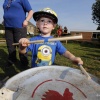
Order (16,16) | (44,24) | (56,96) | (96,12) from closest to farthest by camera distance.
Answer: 1. (56,96)
2. (44,24)
3. (16,16)
4. (96,12)

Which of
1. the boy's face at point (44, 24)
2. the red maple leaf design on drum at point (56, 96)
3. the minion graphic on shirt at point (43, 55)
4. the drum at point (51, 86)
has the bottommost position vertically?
the red maple leaf design on drum at point (56, 96)

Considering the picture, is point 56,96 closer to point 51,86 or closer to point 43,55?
point 51,86

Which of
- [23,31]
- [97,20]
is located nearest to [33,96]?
[23,31]

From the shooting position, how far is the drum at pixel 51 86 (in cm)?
240

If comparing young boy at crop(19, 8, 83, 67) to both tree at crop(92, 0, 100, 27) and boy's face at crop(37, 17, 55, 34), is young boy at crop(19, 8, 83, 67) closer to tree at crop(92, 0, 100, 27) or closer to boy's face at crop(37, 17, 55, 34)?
boy's face at crop(37, 17, 55, 34)

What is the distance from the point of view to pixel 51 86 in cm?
249

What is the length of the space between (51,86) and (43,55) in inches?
42.8

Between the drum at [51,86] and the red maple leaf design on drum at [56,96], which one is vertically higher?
the drum at [51,86]

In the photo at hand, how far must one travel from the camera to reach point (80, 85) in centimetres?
254

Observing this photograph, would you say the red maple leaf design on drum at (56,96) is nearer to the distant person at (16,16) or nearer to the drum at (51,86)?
the drum at (51,86)

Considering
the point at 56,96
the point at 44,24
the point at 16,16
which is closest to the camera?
the point at 56,96

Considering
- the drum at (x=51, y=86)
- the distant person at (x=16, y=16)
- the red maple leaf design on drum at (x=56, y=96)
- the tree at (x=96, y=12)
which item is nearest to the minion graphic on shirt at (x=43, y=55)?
the drum at (x=51, y=86)

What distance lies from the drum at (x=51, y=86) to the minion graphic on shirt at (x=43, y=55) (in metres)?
0.81

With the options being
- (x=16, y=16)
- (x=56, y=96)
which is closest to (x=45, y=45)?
(x=56, y=96)
